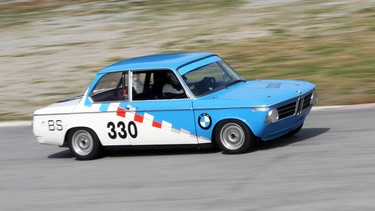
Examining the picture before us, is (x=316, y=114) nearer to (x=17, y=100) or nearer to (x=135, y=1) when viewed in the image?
(x=17, y=100)

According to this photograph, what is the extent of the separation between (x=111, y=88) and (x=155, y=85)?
68 cm

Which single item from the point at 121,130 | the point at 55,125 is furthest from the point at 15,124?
the point at 121,130

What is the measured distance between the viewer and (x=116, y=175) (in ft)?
33.9

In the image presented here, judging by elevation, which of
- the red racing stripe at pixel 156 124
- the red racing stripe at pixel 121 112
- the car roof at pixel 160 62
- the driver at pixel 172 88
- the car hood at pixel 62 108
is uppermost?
the car roof at pixel 160 62

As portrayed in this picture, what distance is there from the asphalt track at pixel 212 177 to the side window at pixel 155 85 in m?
0.87

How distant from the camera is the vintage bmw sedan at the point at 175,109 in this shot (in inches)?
411

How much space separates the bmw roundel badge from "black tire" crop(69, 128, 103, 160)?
1.70m

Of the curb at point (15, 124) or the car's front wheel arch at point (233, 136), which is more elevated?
the car's front wheel arch at point (233, 136)

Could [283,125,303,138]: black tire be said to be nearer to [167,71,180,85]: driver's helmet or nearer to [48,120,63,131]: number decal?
[167,71,180,85]: driver's helmet

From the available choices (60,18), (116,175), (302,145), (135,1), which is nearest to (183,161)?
(116,175)

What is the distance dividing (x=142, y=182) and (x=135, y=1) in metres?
22.8

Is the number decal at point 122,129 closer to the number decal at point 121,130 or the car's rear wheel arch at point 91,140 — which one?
the number decal at point 121,130

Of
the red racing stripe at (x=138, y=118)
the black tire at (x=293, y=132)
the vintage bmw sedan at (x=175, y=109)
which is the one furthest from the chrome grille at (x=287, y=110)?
the red racing stripe at (x=138, y=118)

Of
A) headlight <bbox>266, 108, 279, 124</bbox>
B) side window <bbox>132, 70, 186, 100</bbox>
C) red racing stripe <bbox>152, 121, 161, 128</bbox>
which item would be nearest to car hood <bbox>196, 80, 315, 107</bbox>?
headlight <bbox>266, 108, 279, 124</bbox>
